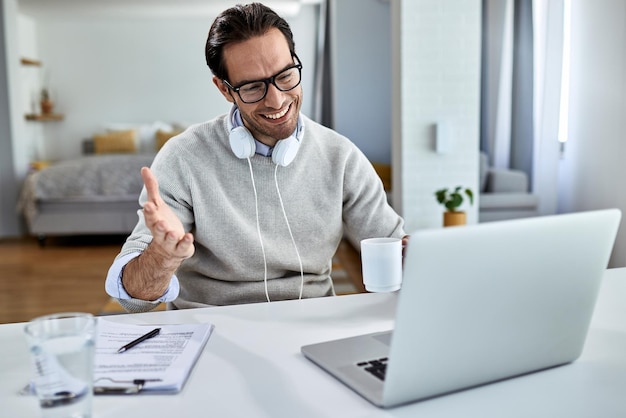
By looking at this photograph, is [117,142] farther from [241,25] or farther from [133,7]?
[241,25]

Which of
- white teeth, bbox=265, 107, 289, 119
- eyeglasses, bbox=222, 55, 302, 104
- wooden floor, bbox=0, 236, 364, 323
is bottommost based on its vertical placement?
wooden floor, bbox=0, 236, 364, 323

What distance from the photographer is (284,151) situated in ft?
4.80

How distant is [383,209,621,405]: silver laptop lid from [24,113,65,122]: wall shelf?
6986mm

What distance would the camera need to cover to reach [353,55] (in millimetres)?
6312

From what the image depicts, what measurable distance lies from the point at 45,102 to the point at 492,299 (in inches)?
304

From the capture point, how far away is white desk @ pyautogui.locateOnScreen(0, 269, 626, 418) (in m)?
0.72

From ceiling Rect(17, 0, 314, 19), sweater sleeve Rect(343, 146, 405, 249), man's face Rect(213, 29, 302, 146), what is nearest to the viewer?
man's face Rect(213, 29, 302, 146)

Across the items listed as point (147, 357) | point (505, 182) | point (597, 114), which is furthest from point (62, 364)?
point (505, 182)

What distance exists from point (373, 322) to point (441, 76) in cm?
281

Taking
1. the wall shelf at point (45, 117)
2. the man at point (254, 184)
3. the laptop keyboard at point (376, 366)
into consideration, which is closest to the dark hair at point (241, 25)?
the man at point (254, 184)

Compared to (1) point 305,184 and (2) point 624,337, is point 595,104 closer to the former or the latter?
(1) point 305,184

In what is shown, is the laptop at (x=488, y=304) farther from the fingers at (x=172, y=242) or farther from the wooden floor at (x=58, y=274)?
the wooden floor at (x=58, y=274)

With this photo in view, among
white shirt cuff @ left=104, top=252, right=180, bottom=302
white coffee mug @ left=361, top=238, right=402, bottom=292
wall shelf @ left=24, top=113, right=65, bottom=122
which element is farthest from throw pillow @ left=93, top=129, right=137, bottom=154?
white coffee mug @ left=361, top=238, right=402, bottom=292

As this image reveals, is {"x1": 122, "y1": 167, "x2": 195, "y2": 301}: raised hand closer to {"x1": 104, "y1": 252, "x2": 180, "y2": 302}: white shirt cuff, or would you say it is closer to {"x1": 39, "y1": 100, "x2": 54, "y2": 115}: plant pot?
{"x1": 104, "y1": 252, "x2": 180, "y2": 302}: white shirt cuff
